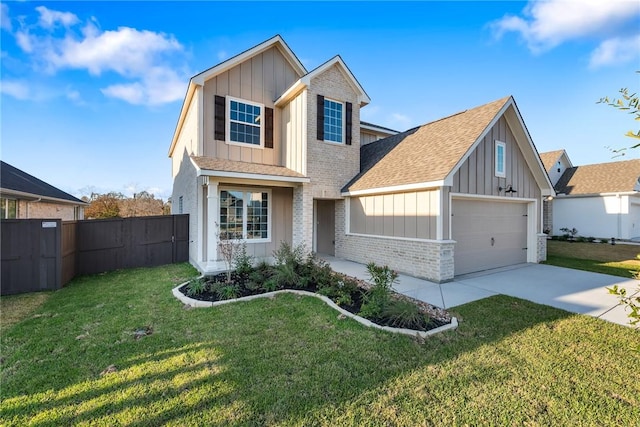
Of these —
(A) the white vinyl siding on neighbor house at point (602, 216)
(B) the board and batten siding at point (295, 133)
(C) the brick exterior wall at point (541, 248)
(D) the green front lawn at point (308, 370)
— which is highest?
(B) the board and batten siding at point (295, 133)

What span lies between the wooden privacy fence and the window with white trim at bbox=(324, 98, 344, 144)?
261 inches

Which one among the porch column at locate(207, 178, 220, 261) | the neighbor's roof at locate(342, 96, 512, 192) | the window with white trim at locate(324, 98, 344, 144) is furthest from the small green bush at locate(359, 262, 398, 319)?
the window with white trim at locate(324, 98, 344, 144)

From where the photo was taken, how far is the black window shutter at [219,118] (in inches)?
383

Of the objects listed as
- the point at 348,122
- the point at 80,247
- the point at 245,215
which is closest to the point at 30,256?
the point at 80,247

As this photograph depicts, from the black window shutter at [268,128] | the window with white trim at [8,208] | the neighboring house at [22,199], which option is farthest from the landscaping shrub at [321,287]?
the window with white trim at [8,208]

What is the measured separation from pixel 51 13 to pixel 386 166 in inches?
428

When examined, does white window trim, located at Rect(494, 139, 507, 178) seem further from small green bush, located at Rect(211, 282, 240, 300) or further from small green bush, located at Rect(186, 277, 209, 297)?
small green bush, located at Rect(186, 277, 209, 297)

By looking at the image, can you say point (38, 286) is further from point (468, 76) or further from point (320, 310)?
point (468, 76)

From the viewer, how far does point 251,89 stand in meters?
10.5

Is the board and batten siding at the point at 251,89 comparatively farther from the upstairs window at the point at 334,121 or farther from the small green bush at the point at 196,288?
the small green bush at the point at 196,288

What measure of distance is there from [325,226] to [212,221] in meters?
5.42

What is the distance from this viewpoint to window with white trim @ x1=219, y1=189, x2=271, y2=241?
31.5ft

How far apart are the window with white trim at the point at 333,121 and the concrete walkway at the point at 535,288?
5.08m

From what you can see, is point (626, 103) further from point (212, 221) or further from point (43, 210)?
point (43, 210)
